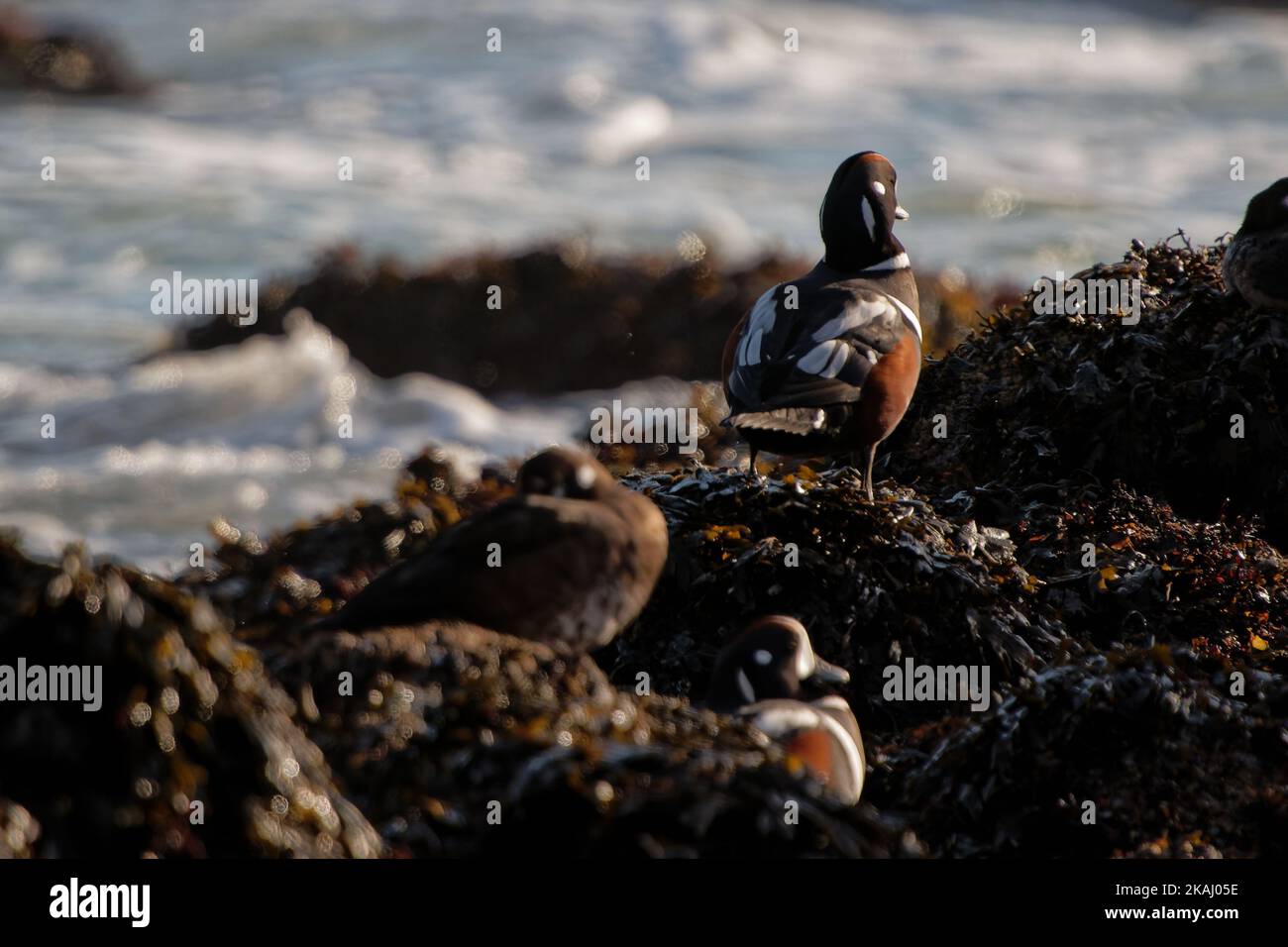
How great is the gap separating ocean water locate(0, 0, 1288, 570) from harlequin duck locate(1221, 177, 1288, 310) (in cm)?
1410

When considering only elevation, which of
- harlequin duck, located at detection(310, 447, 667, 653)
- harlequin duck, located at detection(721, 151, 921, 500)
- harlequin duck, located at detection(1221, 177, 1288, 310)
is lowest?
harlequin duck, located at detection(310, 447, 667, 653)

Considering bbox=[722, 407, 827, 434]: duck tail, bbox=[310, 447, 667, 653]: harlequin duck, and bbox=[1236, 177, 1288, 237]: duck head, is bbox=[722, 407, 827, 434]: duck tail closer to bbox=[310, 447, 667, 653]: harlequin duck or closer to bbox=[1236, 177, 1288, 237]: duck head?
bbox=[310, 447, 667, 653]: harlequin duck

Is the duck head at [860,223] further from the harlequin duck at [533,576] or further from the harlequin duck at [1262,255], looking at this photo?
the harlequin duck at [533,576]

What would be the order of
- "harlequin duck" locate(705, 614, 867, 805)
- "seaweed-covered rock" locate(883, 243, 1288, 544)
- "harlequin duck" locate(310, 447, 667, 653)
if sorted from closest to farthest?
1. "harlequin duck" locate(310, 447, 667, 653)
2. "harlequin duck" locate(705, 614, 867, 805)
3. "seaweed-covered rock" locate(883, 243, 1288, 544)

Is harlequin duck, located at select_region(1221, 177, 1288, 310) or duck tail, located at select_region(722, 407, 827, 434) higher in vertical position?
harlequin duck, located at select_region(1221, 177, 1288, 310)

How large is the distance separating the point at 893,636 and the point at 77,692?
393 cm

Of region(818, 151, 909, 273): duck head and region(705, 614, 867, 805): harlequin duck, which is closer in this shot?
region(705, 614, 867, 805): harlequin duck

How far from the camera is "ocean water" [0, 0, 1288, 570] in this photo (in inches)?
922

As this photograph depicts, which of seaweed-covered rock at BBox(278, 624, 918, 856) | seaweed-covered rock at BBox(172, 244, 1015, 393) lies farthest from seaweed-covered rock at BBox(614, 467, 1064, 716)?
seaweed-covered rock at BBox(172, 244, 1015, 393)

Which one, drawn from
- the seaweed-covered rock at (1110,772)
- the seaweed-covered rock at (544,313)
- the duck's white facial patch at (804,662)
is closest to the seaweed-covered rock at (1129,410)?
the seaweed-covered rock at (1110,772)

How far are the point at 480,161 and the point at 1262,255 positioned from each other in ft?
90.1

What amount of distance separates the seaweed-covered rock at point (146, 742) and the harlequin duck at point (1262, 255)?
6580 mm

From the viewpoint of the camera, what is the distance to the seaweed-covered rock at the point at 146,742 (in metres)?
3.67

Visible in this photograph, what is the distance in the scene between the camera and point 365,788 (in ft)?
14.7
